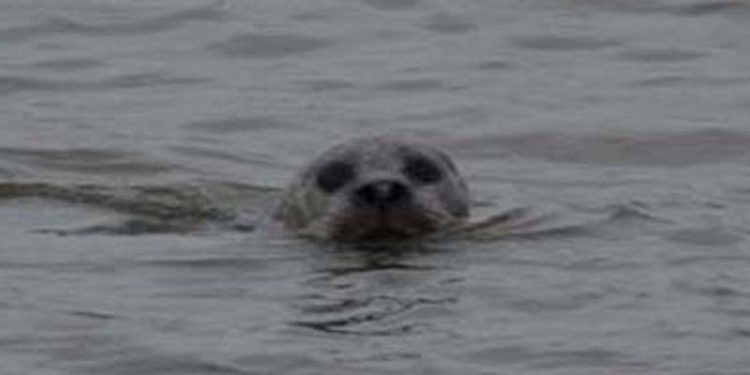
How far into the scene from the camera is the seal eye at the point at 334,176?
44.0ft

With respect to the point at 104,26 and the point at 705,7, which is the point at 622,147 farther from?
the point at 104,26

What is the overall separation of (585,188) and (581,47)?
4201 mm

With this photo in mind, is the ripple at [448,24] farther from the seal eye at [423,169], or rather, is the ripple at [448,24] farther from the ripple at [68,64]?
the seal eye at [423,169]

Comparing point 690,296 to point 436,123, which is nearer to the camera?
point 690,296

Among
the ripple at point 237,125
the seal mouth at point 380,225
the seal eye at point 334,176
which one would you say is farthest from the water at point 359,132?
the seal eye at point 334,176

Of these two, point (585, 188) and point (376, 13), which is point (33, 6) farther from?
point (585, 188)

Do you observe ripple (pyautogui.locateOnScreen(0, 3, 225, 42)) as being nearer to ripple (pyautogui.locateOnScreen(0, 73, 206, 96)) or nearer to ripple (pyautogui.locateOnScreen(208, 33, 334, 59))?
ripple (pyautogui.locateOnScreen(208, 33, 334, 59))

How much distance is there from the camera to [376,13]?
20219 millimetres

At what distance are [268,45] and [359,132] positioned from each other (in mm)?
3116

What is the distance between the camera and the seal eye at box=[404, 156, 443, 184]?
13531mm

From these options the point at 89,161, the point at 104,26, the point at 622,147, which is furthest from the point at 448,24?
the point at 89,161

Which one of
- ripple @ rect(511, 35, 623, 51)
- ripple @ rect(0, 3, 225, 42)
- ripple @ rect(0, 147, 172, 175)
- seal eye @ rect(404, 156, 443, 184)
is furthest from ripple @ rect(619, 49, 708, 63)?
seal eye @ rect(404, 156, 443, 184)

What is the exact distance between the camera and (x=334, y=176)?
13.5 metres

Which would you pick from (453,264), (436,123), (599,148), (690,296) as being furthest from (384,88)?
(690,296)
